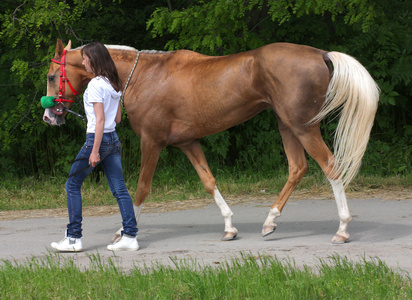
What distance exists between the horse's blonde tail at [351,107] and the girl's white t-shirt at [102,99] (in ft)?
6.36

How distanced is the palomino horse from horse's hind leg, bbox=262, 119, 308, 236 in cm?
1

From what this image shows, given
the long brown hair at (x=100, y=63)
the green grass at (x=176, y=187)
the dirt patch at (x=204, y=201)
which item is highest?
the long brown hair at (x=100, y=63)

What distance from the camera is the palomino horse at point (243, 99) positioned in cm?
583

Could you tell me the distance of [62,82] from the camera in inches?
253

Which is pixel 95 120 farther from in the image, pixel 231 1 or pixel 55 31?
pixel 55 31

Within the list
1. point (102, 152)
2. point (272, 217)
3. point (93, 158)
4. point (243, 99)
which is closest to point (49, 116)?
point (102, 152)

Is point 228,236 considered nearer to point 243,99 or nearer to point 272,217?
point 272,217

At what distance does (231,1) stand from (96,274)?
575 cm

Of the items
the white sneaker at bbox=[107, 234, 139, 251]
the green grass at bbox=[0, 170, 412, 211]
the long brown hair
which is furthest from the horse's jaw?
the green grass at bbox=[0, 170, 412, 211]

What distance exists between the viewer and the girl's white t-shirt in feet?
18.2

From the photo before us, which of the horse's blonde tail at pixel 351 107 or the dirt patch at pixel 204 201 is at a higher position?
the horse's blonde tail at pixel 351 107

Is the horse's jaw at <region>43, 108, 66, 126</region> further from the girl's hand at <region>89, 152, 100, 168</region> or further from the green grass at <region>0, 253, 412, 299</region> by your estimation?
the green grass at <region>0, 253, 412, 299</region>

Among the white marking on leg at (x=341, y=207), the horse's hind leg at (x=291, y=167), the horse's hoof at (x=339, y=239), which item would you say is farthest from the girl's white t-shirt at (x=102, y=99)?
the horse's hoof at (x=339, y=239)

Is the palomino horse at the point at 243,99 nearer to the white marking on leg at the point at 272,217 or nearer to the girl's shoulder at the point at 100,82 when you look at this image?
the white marking on leg at the point at 272,217
